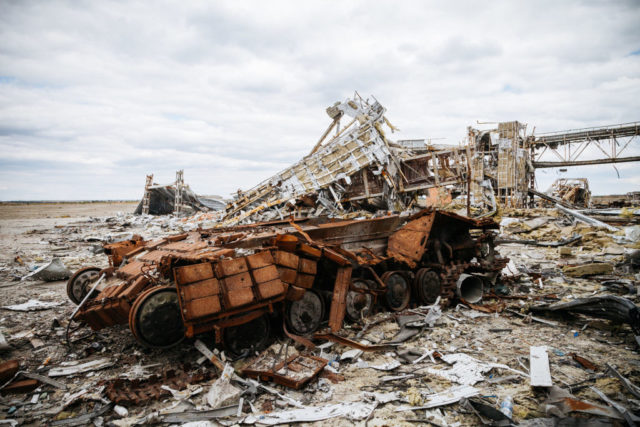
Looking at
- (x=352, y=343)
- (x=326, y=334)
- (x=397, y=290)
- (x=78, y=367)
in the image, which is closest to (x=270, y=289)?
(x=326, y=334)

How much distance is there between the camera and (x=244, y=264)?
399cm

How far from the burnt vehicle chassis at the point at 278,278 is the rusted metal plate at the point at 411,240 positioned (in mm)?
19

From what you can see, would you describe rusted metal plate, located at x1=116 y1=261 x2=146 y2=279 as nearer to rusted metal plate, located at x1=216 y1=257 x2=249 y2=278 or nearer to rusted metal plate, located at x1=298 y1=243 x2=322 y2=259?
rusted metal plate, located at x1=216 y1=257 x2=249 y2=278

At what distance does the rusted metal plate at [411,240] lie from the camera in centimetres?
627

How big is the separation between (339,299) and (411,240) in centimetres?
213

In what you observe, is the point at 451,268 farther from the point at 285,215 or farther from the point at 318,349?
the point at 285,215

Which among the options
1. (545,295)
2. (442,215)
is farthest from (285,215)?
(545,295)

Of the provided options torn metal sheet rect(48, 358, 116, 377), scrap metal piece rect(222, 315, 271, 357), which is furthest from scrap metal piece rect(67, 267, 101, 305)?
scrap metal piece rect(222, 315, 271, 357)

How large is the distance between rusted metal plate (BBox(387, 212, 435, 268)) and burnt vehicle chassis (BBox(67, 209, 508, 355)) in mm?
19

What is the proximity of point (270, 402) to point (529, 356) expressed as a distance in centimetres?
314

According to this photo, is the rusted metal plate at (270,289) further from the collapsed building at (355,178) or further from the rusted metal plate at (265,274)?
the collapsed building at (355,178)

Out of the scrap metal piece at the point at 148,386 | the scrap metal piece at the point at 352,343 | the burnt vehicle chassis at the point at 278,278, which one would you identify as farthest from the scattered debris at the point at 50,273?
the scrap metal piece at the point at 352,343

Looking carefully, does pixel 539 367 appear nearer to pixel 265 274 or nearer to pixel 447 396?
pixel 447 396

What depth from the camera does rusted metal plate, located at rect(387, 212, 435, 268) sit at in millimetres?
6273
